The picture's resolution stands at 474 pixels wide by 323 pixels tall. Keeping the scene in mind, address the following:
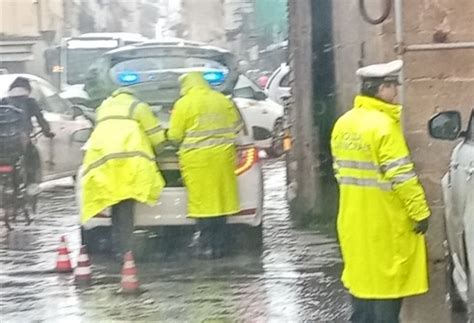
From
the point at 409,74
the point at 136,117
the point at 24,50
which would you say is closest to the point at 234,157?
the point at 136,117

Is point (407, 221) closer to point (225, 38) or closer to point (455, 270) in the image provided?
point (455, 270)

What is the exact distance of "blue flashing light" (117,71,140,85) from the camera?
445 inches

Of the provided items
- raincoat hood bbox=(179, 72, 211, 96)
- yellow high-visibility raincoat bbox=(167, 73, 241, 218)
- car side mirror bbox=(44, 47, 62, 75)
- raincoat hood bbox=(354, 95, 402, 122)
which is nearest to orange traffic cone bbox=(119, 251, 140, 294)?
yellow high-visibility raincoat bbox=(167, 73, 241, 218)

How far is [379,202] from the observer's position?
7527 millimetres

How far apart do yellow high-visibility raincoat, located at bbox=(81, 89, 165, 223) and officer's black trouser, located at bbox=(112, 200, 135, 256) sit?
0.59 ft

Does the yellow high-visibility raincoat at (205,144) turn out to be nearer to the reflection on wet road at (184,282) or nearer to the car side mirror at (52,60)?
the reflection on wet road at (184,282)

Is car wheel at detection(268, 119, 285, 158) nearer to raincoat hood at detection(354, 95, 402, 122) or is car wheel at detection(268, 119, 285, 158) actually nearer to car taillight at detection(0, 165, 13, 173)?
car taillight at detection(0, 165, 13, 173)

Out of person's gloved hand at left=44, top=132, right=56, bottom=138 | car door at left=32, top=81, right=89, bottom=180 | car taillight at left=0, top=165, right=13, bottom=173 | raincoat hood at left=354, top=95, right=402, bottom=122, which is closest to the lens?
raincoat hood at left=354, top=95, right=402, bottom=122

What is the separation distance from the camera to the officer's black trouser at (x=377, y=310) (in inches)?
307

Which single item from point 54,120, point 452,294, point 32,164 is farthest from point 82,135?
point 452,294

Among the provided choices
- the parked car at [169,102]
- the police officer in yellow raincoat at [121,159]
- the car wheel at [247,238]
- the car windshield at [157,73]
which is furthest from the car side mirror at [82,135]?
the car wheel at [247,238]

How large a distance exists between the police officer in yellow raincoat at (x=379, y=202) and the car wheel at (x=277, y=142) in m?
4.97

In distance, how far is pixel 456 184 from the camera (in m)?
7.77

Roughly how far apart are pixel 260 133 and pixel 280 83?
98 cm
